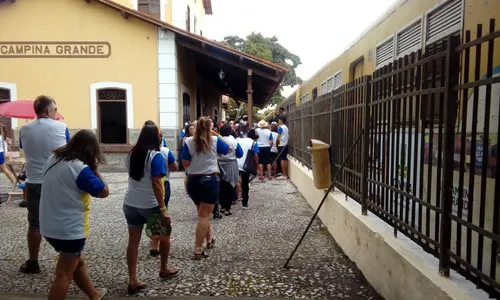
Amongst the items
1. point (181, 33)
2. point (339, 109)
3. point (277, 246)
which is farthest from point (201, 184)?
point (181, 33)

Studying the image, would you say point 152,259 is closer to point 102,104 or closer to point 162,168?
point 162,168

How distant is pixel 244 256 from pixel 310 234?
50.5 inches

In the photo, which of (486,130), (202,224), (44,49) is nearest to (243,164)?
(202,224)

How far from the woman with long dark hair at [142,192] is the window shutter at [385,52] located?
3108mm

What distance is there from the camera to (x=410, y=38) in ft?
15.4

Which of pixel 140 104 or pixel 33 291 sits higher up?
pixel 140 104

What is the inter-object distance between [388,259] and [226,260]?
75.4 inches

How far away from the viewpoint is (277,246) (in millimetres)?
5309

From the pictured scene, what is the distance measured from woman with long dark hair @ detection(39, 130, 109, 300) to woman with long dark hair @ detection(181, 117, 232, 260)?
168 centimetres

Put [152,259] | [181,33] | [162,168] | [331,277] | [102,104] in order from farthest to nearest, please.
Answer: [102,104] < [181,33] < [152,259] < [331,277] < [162,168]

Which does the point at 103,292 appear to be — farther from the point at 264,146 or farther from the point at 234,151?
the point at 264,146

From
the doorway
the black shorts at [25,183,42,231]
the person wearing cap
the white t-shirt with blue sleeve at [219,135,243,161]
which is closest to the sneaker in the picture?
the black shorts at [25,183,42,231]

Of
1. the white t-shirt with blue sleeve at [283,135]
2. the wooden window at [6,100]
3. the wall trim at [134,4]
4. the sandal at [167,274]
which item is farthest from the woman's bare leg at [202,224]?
the wall trim at [134,4]

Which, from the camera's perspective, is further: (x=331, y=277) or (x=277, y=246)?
(x=277, y=246)
